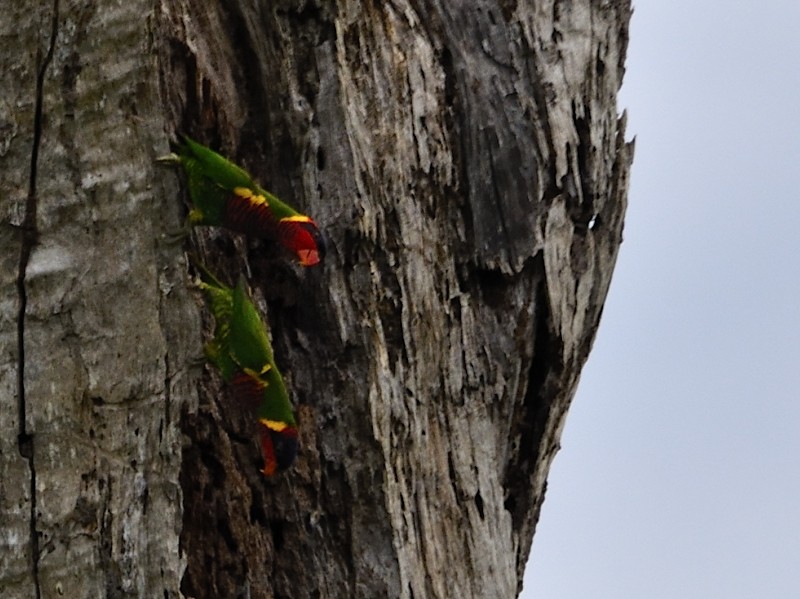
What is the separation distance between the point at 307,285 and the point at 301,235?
44 centimetres

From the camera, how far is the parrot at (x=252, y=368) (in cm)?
448

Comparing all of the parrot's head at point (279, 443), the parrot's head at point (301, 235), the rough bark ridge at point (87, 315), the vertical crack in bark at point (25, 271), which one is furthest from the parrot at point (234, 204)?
the parrot's head at point (279, 443)

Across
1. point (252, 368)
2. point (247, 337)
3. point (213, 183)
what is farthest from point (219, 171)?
point (252, 368)

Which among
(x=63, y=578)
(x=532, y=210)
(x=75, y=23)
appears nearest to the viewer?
(x=63, y=578)

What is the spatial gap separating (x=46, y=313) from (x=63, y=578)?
999 mm

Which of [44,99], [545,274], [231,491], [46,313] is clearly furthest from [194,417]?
[545,274]

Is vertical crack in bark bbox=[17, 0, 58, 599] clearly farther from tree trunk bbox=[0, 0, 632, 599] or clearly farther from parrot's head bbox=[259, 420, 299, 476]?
parrot's head bbox=[259, 420, 299, 476]

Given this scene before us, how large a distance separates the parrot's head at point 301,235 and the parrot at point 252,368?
25cm

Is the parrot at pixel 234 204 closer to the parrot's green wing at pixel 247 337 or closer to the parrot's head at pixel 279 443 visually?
the parrot's green wing at pixel 247 337

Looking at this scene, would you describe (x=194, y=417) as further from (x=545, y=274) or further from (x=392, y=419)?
(x=545, y=274)

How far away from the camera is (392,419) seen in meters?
4.93

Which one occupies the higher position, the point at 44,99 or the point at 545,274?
the point at 44,99

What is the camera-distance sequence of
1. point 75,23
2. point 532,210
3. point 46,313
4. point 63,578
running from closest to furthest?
1. point 63,578
2. point 46,313
3. point 75,23
4. point 532,210

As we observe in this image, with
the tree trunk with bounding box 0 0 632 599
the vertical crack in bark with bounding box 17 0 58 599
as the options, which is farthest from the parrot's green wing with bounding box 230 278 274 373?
the vertical crack in bark with bounding box 17 0 58 599
